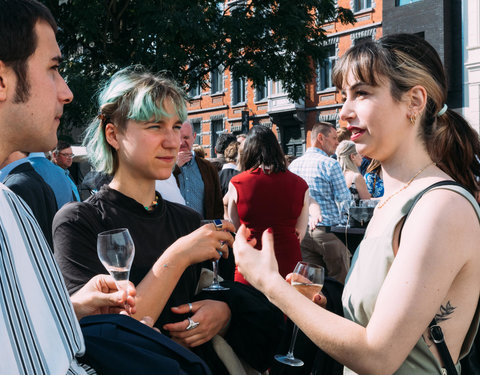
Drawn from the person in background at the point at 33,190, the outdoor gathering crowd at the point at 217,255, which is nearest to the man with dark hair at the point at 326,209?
the person in background at the point at 33,190

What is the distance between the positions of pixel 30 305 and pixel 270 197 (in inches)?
135

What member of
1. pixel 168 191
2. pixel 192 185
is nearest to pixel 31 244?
pixel 168 191

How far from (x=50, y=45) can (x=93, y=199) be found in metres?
0.77

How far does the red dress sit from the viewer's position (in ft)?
14.9

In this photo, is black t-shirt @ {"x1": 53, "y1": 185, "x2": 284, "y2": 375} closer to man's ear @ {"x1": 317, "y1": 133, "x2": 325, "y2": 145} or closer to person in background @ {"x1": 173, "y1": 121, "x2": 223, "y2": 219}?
person in background @ {"x1": 173, "y1": 121, "x2": 223, "y2": 219}

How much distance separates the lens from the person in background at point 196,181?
4879 mm

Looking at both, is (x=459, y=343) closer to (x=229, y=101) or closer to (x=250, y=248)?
(x=250, y=248)

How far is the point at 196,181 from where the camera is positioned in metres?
4.92

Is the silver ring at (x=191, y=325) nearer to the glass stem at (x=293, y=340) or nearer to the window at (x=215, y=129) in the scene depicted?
the glass stem at (x=293, y=340)

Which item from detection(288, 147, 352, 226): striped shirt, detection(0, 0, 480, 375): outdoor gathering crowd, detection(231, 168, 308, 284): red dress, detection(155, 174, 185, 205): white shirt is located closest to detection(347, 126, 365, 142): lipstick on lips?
detection(0, 0, 480, 375): outdoor gathering crowd

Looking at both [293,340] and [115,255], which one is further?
A: [293,340]

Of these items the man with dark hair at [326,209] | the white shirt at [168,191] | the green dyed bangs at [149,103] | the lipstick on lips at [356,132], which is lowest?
the man with dark hair at [326,209]

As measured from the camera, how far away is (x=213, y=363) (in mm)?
2027

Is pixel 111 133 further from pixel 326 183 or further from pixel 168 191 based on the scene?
pixel 326 183
